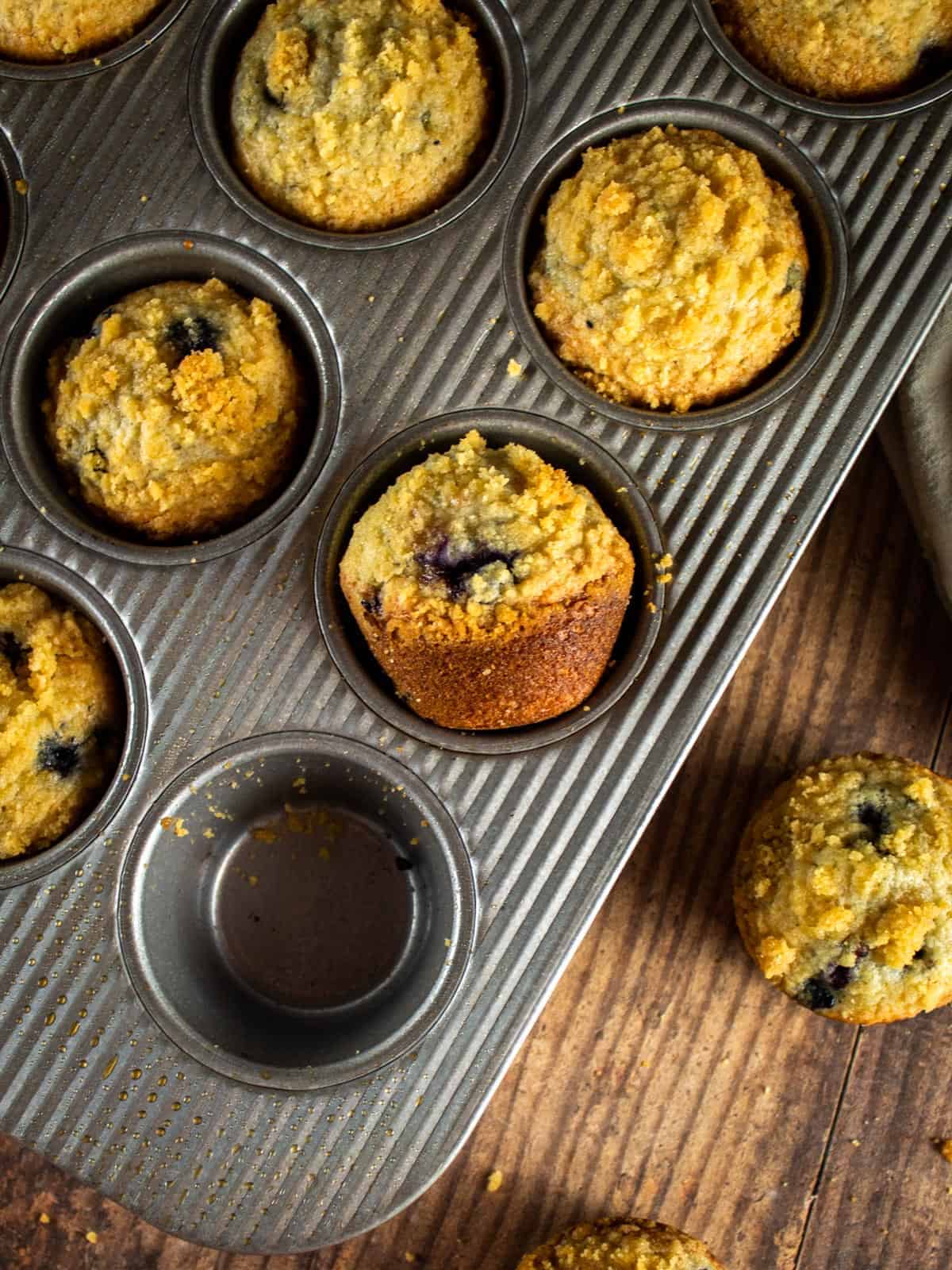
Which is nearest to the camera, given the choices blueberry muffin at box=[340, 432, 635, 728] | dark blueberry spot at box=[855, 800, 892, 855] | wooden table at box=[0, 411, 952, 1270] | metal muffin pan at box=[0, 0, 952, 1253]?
blueberry muffin at box=[340, 432, 635, 728]

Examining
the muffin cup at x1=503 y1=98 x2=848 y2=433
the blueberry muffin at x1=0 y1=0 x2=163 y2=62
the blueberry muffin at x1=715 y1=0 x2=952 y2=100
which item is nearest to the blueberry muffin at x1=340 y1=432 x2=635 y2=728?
the muffin cup at x1=503 y1=98 x2=848 y2=433

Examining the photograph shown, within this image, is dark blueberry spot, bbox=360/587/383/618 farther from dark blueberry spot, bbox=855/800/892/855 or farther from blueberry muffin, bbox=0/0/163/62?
blueberry muffin, bbox=0/0/163/62

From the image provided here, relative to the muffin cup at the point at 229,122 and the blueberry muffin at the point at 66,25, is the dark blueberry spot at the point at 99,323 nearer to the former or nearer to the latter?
the muffin cup at the point at 229,122

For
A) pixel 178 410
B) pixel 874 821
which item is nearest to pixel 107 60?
pixel 178 410

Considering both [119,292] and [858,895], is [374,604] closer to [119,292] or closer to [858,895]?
[119,292]

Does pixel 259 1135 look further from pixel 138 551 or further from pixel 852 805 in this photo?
pixel 852 805

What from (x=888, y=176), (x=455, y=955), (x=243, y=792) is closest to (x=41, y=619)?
(x=243, y=792)
